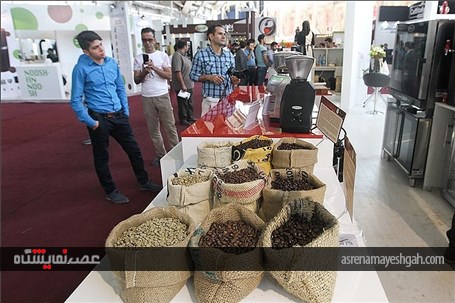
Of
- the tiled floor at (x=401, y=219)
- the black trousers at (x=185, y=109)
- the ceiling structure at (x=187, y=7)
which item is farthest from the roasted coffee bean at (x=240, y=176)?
the ceiling structure at (x=187, y=7)

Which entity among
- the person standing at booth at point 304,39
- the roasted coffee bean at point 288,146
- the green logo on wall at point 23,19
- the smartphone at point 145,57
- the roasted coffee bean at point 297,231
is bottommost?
the roasted coffee bean at point 297,231

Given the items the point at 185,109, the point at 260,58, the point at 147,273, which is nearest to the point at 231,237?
the point at 147,273

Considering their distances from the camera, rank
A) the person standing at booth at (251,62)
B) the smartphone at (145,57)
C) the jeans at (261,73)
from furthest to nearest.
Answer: the jeans at (261,73)
the person standing at booth at (251,62)
the smartphone at (145,57)

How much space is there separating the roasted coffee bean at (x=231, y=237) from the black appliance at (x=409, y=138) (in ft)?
9.14

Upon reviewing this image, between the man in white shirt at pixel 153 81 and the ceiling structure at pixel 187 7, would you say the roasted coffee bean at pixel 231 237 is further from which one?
the ceiling structure at pixel 187 7

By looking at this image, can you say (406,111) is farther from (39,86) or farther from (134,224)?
(39,86)

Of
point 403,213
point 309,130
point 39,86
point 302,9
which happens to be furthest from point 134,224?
point 302,9

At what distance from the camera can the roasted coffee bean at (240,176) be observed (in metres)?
1.21

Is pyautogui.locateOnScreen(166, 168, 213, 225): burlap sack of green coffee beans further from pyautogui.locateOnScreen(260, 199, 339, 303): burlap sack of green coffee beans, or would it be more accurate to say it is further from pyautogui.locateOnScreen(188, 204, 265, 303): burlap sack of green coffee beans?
pyautogui.locateOnScreen(260, 199, 339, 303): burlap sack of green coffee beans

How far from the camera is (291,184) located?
1238 mm

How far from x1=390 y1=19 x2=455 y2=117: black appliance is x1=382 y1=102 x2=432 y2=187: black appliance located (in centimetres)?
11

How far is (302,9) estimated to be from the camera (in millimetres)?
14953

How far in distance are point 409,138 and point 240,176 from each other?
2813 mm

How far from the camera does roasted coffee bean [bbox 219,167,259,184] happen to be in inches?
47.7
